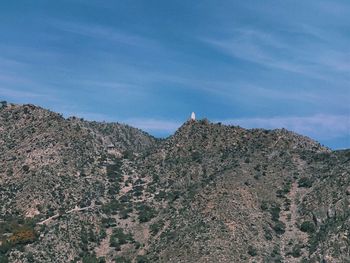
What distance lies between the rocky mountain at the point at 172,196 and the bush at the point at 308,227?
0.63 ft

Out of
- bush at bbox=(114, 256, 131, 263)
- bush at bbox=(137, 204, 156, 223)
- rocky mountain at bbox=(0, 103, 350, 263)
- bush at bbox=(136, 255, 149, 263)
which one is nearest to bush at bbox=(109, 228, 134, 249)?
rocky mountain at bbox=(0, 103, 350, 263)

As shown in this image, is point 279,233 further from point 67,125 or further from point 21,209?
point 67,125

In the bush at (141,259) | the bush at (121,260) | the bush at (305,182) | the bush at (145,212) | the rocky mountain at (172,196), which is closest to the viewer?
the bush at (141,259)

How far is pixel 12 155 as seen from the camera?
13125cm

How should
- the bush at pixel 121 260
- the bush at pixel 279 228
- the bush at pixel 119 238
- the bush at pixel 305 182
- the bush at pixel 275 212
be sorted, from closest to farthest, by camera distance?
the bush at pixel 121 260, the bush at pixel 279 228, the bush at pixel 119 238, the bush at pixel 275 212, the bush at pixel 305 182

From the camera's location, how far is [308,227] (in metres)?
106

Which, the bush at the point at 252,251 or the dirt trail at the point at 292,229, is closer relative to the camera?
the bush at the point at 252,251

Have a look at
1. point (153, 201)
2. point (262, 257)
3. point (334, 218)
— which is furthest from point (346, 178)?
point (153, 201)

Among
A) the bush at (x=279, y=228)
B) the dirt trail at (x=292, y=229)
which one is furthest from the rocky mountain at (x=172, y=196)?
the bush at (x=279, y=228)

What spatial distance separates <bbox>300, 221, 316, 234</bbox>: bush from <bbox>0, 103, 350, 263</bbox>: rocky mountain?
19 cm

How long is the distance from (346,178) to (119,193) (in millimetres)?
43356

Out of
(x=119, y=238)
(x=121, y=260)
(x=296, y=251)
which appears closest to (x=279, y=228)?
(x=296, y=251)

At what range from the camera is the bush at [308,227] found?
346ft

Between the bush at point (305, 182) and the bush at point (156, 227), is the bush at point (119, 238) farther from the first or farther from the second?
the bush at point (305, 182)
